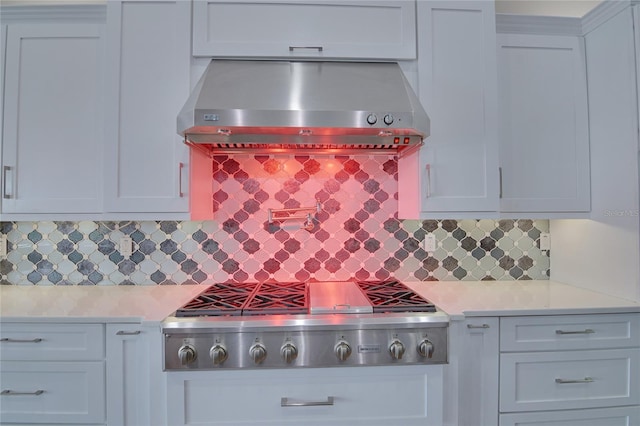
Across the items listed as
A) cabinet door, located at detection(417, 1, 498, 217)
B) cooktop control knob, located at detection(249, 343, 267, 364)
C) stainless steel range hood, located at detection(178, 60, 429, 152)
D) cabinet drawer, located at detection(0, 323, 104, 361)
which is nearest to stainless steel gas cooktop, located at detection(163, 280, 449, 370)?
cooktop control knob, located at detection(249, 343, 267, 364)

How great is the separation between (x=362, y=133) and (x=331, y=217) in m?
0.62

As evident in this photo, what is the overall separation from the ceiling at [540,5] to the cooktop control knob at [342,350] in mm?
2060

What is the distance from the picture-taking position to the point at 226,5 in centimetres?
166

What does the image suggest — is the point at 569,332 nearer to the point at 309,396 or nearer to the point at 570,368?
the point at 570,368

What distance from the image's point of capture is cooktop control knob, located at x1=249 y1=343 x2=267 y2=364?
1.36 m

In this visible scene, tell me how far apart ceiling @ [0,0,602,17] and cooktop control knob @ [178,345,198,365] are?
1970mm

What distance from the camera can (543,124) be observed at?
1801 mm

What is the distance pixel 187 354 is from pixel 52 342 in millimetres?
620

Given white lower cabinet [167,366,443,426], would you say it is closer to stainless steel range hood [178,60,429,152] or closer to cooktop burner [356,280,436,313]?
cooktop burner [356,280,436,313]

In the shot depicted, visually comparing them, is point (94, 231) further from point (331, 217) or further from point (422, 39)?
point (422, 39)

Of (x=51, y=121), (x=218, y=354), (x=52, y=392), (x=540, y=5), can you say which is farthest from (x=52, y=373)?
(x=540, y=5)

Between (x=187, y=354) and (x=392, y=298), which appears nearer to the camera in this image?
(x=187, y=354)

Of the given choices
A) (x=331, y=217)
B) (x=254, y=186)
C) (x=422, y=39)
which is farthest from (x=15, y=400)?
(x=422, y=39)

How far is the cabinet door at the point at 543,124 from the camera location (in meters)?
1.79
